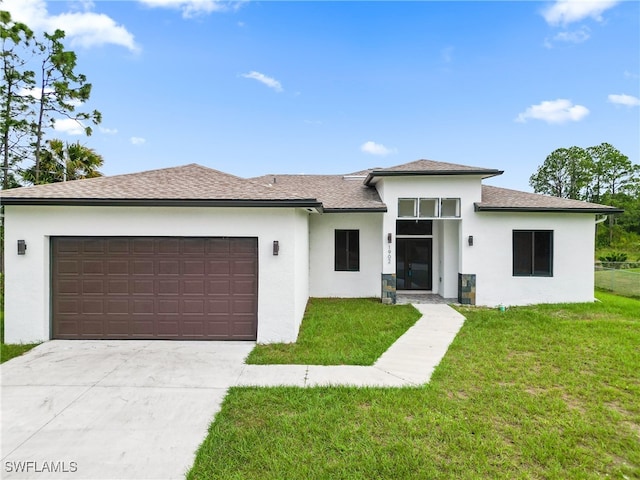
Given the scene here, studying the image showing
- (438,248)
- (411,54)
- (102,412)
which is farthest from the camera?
(411,54)

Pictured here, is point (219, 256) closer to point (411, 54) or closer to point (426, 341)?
point (426, 341)

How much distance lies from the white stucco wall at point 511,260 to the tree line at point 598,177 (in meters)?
35.5

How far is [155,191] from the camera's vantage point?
729 centimetres

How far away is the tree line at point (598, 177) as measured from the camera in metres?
38.9

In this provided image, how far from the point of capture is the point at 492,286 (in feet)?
36.9

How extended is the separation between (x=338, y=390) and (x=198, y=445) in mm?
2093

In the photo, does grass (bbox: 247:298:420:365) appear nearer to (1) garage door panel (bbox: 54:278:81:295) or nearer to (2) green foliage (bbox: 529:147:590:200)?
(1) garage door panel (bbox: 54:278:81:295)

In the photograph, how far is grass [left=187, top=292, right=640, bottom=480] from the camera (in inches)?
129

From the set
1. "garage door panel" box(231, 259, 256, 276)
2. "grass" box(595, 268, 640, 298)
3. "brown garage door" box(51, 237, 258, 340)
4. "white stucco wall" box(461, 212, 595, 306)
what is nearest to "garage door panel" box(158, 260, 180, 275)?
"brown garage door" box(51, 237, 258, 340)

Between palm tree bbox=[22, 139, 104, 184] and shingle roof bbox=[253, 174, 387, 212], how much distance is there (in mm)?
8632

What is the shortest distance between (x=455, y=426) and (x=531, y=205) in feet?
31.6

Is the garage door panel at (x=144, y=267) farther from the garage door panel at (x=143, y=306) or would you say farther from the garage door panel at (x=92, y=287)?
the garage door panel at (x=92, y=287)

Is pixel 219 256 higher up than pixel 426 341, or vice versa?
Answer: pixel 219 256

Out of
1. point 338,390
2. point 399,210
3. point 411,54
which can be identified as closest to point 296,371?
point 338,390
